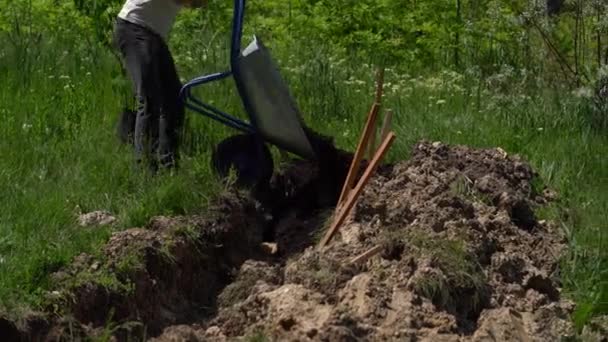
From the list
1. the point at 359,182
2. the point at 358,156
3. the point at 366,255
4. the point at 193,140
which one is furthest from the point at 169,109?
the point at 366,255

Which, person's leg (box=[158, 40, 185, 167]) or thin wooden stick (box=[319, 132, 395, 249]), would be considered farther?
person's leg (box=[158, 40, 185, 167])

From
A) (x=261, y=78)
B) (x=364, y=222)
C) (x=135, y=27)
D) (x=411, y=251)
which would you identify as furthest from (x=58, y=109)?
(x=411, y=251)

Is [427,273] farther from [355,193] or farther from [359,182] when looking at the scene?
[359,182]

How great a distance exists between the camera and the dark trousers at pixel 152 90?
8266 mm

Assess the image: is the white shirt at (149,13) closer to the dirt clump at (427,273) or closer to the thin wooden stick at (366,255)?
the dirt clump at (427,273)

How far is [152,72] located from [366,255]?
7.00ft

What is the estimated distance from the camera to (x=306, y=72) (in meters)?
10.4

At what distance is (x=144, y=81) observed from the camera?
8297 mm

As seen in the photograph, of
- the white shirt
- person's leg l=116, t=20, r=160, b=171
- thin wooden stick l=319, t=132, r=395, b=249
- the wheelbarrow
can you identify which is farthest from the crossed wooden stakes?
the white shirt

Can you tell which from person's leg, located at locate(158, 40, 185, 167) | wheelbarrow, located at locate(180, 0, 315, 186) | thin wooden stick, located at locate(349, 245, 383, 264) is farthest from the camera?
person's leg, located at locate(158, 40, 185, 167)

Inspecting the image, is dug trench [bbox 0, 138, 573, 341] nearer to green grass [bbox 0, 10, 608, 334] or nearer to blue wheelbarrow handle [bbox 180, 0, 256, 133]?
green grass [bbox 0, 10, 608, 334]

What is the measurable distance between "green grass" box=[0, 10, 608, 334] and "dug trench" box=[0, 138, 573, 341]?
16cm

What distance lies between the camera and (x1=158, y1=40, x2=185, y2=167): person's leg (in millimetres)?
8242

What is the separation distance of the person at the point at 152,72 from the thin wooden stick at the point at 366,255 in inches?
68.3
